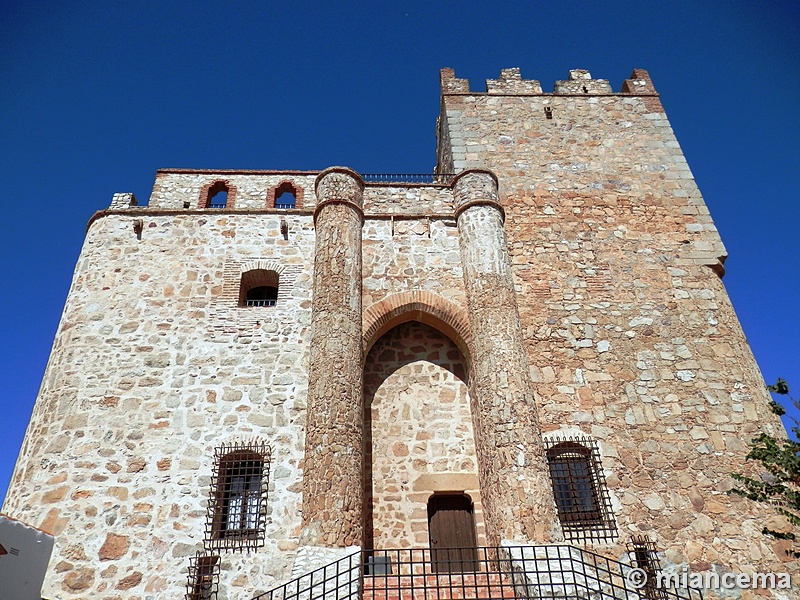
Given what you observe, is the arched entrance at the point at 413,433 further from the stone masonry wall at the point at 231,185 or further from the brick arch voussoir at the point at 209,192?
the brick arch voussoir at the point at 209,192

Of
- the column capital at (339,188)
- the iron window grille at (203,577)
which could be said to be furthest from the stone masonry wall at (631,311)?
the iron window grille at (203,577)

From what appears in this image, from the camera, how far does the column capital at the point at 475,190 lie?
11.3m

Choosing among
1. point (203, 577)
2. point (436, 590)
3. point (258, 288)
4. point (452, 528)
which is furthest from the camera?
point (258, 288)

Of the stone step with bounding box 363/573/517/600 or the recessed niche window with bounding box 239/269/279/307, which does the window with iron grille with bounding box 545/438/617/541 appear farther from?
the recessed niche window with bounding box 239/269/279/307

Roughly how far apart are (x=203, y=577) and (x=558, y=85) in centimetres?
1390

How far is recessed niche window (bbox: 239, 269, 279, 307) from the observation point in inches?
427

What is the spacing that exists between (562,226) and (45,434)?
10521mm

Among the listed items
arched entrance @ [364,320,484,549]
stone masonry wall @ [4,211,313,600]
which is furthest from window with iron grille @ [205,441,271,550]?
arched entrance @ [364,320,484,549]

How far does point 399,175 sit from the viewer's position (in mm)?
12359

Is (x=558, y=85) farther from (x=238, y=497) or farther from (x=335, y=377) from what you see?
(x=238, y=497)

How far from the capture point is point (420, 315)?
34.9ft

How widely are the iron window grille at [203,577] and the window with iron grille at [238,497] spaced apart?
0.20 m

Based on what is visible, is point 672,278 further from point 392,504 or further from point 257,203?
point 257,203

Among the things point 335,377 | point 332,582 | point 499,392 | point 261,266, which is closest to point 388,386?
point 335,377
